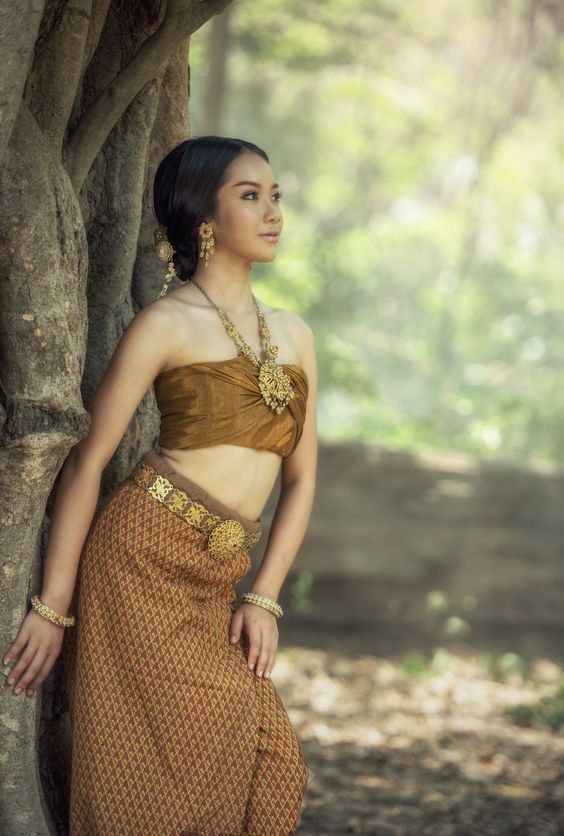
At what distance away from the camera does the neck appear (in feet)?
8.31

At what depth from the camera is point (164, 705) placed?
2.29 meters

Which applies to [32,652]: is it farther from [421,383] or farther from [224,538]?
[421,383]

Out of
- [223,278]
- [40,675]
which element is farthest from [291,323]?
[40,675]

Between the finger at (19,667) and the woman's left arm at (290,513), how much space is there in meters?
0.47

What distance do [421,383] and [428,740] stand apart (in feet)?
30.8

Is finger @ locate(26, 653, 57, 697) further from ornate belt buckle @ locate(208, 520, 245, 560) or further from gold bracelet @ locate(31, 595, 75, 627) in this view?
ornate belt buckle @ locate(208, 520, 245, 560)

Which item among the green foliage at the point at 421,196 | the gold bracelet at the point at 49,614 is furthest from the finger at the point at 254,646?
the green foliage at the point at 421,196

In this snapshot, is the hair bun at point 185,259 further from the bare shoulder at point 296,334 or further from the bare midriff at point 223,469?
the bare midriff at point 223,469

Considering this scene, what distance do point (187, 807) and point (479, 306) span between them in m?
11.6

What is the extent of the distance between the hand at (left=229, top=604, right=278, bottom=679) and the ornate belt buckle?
6.9 inches

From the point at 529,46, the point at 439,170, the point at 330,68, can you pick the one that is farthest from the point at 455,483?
the point at 439,170

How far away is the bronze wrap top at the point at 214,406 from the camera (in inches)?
93.5

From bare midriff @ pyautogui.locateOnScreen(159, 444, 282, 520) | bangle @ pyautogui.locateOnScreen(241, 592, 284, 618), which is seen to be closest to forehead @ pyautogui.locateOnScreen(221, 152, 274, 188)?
bare midriff @ pyautogui.locateOnScreen(159, 444, 282, 520)

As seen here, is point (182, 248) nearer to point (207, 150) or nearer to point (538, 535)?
point (207, 150)
